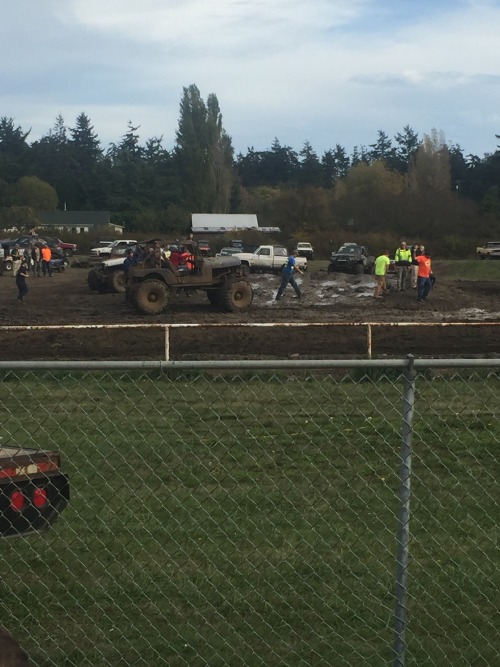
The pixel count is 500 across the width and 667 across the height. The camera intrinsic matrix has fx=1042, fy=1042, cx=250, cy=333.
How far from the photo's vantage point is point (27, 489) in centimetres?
562

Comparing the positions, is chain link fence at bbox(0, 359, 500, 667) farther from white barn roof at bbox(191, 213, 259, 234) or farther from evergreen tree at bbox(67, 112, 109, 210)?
evergreen tree at bbox(67, 112, 109, 210)

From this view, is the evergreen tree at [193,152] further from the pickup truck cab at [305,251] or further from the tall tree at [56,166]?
the pickup truck cab at [305,251]

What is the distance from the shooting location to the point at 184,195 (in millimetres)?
111125

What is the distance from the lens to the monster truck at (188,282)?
26.1m

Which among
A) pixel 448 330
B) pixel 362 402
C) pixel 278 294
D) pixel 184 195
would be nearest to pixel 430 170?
pixel 184 195

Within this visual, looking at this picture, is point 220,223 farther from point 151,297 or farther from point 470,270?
point 151,297

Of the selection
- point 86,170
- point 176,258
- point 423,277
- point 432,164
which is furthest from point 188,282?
point 86,170

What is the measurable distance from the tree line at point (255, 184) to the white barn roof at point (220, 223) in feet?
7.56

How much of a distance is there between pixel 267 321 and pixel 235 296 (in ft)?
10.1

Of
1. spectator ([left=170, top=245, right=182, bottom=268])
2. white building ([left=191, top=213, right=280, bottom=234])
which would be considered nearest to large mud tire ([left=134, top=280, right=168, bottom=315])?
spectator ([left=170, top=245, right=182, bottom=268])

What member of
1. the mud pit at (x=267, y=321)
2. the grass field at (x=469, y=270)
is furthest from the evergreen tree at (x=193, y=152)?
the mud pit at (x=267, y=321)

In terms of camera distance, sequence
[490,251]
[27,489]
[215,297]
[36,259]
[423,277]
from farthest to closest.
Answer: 1. [490,251]
2. [36,259]
3. [423,277]
4. [215,297]
5. [27,489]

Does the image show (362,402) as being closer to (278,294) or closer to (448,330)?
(448,330)

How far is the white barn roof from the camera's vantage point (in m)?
85.0
